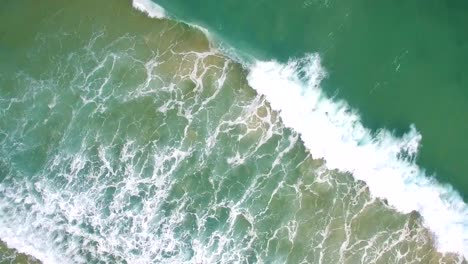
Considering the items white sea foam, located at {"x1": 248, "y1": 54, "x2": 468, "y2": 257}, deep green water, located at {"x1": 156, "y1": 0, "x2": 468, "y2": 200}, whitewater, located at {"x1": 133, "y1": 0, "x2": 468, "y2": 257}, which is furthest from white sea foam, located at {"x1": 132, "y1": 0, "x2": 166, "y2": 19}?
white sea foam, located at {"x1": 248, "y1": 54, "x2": 468, "y2": 257}

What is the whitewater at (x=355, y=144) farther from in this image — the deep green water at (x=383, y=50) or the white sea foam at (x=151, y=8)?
the deep green water at (x=383, y=50)

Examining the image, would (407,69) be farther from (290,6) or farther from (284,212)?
(284,212)

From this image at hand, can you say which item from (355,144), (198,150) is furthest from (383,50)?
(198,150)

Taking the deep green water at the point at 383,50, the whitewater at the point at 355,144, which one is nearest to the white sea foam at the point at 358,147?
the whitewater at the point at 355,144

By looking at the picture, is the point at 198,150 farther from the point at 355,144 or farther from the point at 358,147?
the point at 358,147

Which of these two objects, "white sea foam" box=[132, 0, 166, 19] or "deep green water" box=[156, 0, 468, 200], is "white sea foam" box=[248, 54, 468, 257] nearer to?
"deep green water" box=[156, 0, 468, 200]

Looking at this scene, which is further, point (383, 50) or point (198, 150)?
point (383, 50)

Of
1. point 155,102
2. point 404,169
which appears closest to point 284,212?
point 404,169
